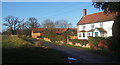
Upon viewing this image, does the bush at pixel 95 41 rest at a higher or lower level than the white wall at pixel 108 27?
lower

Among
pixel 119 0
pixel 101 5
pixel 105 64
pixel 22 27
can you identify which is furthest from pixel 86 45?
pixel 22 27

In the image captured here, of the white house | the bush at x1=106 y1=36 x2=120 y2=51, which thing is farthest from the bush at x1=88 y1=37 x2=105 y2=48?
the white house

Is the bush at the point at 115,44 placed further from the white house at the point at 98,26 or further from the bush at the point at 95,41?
the white house at the point at 98,26

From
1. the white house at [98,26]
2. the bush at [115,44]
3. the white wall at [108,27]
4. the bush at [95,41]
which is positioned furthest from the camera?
the white house at [98,26]

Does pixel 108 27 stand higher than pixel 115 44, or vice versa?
pixel 108 27

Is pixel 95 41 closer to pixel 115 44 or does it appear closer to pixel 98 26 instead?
pixel 115 44

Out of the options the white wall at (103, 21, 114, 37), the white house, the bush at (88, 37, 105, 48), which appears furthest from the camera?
the white house

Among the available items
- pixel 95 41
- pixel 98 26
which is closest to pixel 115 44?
pixel 95 41

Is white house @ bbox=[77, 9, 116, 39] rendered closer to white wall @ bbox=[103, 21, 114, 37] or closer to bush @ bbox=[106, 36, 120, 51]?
white wall @ bbox=[103, 21, 114, 37]

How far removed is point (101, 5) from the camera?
18641 mm

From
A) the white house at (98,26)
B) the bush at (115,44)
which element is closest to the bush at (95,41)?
the bush at (115,44)

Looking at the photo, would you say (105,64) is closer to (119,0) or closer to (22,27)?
(119,0)

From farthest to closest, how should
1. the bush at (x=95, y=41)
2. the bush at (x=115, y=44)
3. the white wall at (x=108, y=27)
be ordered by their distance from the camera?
the white wall at (x=108, y=27) < the bush at (x=95, y=41) < the bush at (x=115, y=44)

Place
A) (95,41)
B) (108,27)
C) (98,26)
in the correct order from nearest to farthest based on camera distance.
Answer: (95,41)
(108,27)
(98,26)
